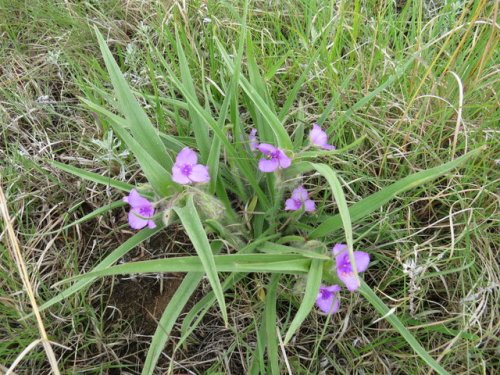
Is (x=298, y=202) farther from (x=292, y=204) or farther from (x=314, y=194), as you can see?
(x=314, y=194)

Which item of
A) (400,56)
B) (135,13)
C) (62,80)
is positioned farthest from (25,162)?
(400,56)

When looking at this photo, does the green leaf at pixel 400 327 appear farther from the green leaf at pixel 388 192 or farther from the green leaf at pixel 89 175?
the green leaf at pixel 89 175

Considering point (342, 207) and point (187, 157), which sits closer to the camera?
point (342, 207)

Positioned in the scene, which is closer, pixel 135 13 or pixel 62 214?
pixel 62 214

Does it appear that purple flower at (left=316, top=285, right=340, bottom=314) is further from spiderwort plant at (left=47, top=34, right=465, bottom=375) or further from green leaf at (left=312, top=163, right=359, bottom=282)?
green leaf at (left=312, top=163, right=359, bottom=282)

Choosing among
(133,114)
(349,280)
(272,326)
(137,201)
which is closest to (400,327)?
(349,280)

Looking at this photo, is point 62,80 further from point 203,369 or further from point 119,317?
point 203,369

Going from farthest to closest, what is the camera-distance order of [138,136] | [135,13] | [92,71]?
[135,13] < [92,71] < [138,136]
